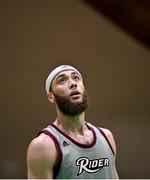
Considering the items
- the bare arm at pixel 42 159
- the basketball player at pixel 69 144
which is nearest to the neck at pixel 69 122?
the basketball player at pixel 69 144

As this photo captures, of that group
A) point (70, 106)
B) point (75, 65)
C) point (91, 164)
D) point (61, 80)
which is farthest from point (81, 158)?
point (75, 65)

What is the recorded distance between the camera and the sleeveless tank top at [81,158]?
5.09ft

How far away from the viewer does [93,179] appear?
1.59m

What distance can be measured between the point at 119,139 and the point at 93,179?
7.13 feet

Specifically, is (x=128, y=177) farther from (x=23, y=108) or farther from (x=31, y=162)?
(x=31, y=162)

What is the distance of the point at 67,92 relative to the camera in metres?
1.66

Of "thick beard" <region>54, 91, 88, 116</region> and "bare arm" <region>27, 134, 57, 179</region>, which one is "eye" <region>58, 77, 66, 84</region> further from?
"bare arm" <region>27, 134, 57, 179</region>

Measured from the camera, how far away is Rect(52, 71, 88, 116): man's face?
164 cm

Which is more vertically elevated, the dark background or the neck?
the dark background

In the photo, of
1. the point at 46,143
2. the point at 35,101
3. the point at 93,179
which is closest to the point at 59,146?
the point at 46,143

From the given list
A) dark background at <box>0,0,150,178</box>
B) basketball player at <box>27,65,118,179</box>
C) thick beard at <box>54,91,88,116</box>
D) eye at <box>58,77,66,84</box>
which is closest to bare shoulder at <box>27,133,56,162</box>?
basketball player at <box>27,65,118,179</box>

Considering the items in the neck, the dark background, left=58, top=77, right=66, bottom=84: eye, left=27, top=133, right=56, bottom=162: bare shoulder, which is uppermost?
the dark background

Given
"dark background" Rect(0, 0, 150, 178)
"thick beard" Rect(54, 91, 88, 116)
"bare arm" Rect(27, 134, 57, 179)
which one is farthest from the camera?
"dark background" Rect(0, 0, 150, 178)

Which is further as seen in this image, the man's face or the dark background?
the dark background
